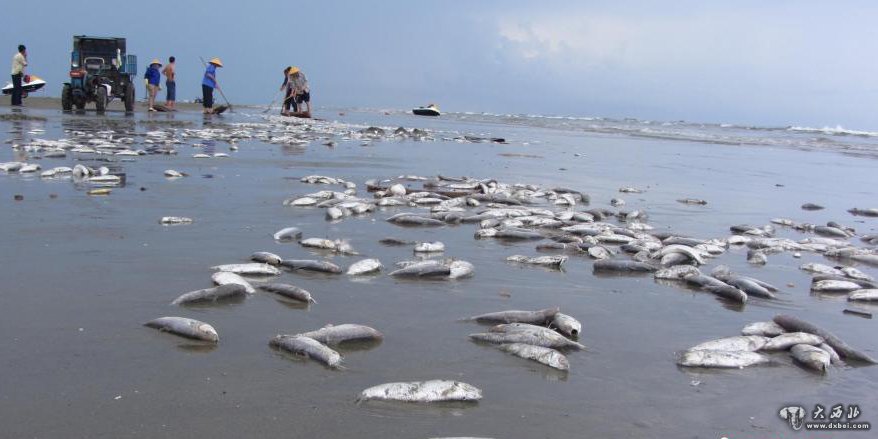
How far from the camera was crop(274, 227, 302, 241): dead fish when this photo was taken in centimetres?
780

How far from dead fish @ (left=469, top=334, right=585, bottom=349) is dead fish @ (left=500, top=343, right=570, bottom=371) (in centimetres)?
8

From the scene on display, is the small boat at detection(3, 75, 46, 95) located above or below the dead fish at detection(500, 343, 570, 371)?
above

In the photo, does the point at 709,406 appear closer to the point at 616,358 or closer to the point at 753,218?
the point at 616,358

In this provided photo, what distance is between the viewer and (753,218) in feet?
39.0

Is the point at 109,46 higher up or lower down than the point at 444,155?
higher up

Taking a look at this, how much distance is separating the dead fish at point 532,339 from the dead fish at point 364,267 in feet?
6.37

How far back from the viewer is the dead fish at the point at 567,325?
5.02 metres

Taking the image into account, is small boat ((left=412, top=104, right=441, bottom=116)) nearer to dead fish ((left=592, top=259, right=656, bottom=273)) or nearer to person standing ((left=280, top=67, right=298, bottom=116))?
person standing ((left=280, top=67, right=298, bottom=116))

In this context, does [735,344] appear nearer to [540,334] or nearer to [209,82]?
[540,334]

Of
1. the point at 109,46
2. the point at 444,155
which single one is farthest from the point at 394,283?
the point at 109,46

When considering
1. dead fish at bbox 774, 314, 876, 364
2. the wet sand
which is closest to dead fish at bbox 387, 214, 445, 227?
the wet sand

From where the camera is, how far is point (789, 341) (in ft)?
16.4

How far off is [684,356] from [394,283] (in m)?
2.71

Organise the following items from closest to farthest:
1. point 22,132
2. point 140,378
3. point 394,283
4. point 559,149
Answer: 1. point 140,378
2. point 394,283
3. point 22,132
4. point 559,149
